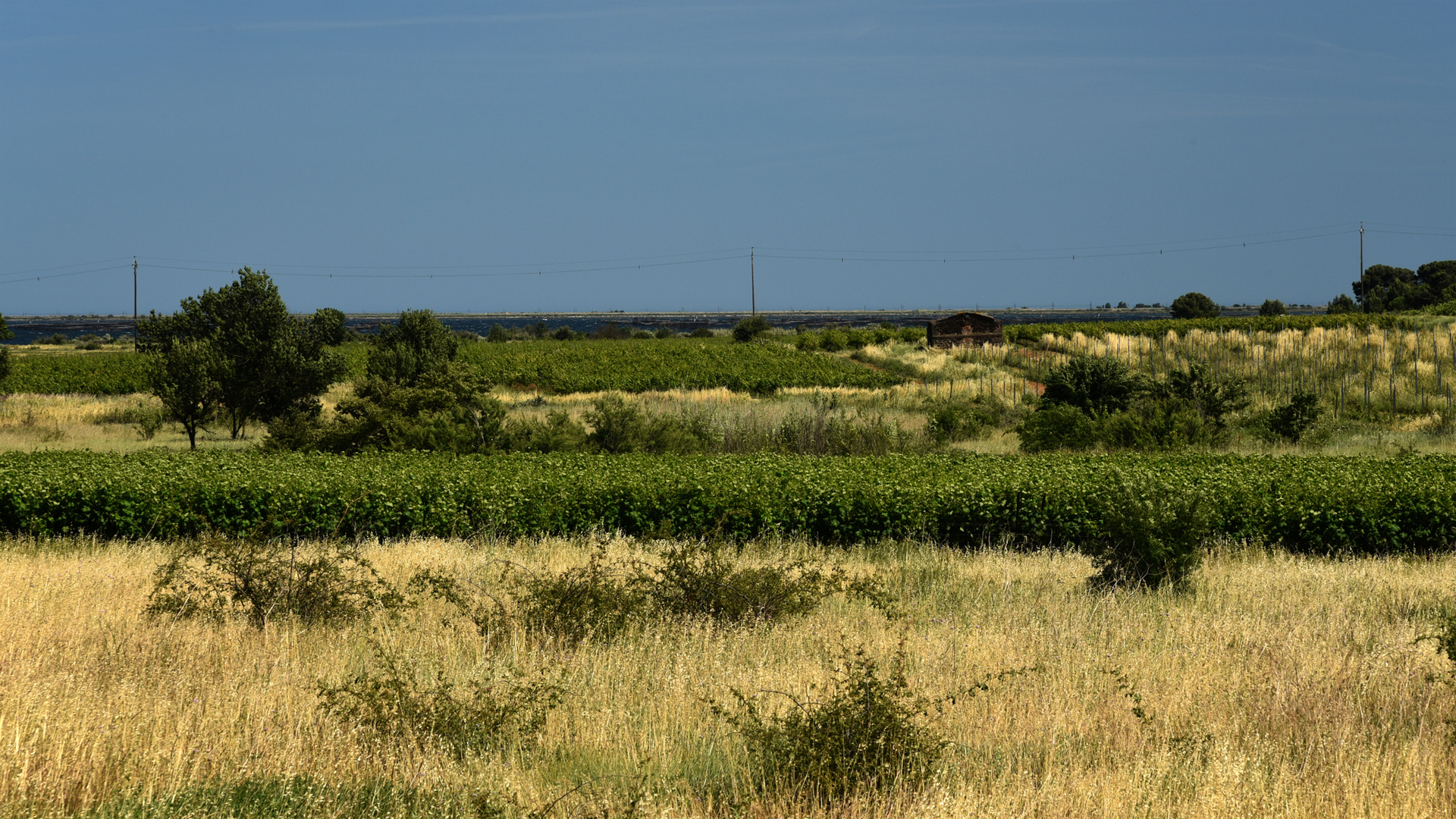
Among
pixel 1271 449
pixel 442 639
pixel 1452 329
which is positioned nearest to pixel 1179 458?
pixel 1271 449

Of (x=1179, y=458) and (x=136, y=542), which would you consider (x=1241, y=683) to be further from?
(x=136, y=542)

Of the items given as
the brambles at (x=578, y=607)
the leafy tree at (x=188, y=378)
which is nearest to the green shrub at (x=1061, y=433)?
the brambles at (x=578, y=607)

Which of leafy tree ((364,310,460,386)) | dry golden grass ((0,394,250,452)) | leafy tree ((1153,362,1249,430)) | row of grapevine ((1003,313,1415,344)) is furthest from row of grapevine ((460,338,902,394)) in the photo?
leafy tree ((1153,362,1249,430))

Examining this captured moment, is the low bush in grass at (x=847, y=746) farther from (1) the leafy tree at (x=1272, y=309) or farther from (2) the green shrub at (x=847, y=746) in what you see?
(1) the leafy tree at (x=1272, y=309)

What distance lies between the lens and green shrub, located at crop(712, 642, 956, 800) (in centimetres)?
517

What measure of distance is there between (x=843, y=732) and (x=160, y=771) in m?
3.51

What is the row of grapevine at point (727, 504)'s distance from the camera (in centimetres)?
1338

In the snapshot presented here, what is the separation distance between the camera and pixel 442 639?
820 centimetres

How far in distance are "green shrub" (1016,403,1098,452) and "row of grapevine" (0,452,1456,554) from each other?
9.69 metres

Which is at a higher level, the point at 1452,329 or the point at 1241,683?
the point at 1452,329

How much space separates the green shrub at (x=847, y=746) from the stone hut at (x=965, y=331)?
57714 millimetres

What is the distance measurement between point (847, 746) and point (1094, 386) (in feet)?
91.9

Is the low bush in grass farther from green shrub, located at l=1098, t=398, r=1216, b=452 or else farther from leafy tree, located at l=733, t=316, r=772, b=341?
leafy tree, located at l=733, t=316, r=772, b=341

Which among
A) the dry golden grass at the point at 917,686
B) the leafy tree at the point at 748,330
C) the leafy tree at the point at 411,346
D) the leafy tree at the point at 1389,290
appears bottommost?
the dry golden grass at the point at 917,686
